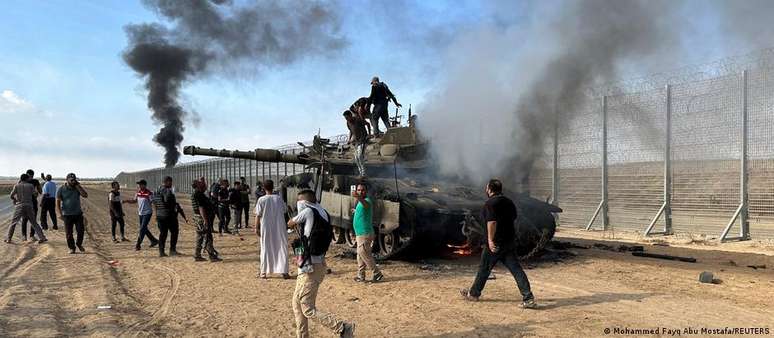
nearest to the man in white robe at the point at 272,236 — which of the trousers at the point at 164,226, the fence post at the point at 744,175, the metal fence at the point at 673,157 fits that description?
the trousers at the point at 164,226

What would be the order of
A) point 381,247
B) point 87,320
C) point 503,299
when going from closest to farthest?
point 87,320
point 503,299
point 381,247

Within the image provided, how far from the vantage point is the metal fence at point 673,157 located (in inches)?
460

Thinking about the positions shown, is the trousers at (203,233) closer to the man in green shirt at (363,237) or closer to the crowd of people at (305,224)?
the crowd of people at (305,224)

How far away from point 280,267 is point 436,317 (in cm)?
296

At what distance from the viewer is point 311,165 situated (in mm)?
11820

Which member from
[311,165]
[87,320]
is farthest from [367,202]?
[311,165]

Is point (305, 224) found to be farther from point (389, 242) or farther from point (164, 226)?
point (164, 226)

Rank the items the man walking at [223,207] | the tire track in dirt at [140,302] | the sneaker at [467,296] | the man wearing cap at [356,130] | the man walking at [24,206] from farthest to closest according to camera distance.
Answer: the man walking at [223,207] < the man wearing cap at [356,130] < the man walking at [24,206] < the sneaker at [467,296] < the tire track in dirt at [140,302]

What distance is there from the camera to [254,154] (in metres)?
13.4

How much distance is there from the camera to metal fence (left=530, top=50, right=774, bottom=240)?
1170cm

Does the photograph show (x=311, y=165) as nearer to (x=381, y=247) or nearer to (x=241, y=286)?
(x=381, y=247)

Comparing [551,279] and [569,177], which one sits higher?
[569,177]

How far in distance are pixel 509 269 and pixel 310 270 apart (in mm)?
2405

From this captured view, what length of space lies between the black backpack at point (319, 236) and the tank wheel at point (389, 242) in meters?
4.35
